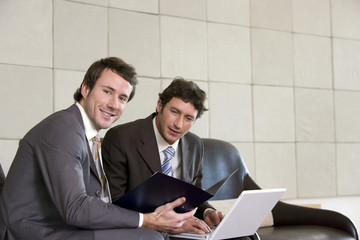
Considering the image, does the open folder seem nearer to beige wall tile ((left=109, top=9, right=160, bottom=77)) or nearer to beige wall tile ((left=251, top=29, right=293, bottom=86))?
beige wall tile ((left=109, top=9, right=160, bottom=77))

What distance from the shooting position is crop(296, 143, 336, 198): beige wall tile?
4742mm

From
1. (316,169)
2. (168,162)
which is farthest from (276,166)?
(168,162)

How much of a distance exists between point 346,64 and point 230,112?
5.03 ft

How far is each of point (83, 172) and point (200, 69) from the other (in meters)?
2.37

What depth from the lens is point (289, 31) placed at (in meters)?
4.80

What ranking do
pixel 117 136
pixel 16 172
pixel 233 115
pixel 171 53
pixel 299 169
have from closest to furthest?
1. pixel 16 172
2. pixel 117 136
3. pixel 171 53
4. pixel 233 115
5. pixel 299 169

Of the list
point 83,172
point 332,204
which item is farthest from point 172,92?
point 332,204

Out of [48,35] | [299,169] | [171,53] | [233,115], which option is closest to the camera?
[48,35]

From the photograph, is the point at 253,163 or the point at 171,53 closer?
the point at 171,53

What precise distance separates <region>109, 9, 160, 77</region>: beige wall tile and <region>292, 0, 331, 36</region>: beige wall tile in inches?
62.4

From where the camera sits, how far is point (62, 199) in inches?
73.4

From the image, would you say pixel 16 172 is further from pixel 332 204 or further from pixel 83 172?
pixel 332 204

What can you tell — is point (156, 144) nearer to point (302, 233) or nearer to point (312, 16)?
point (302, 233)

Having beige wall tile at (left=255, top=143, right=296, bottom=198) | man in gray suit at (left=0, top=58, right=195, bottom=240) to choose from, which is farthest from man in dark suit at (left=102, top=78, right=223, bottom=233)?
beige wall tile at (left=255, top=143, right=296, bottom=198)
